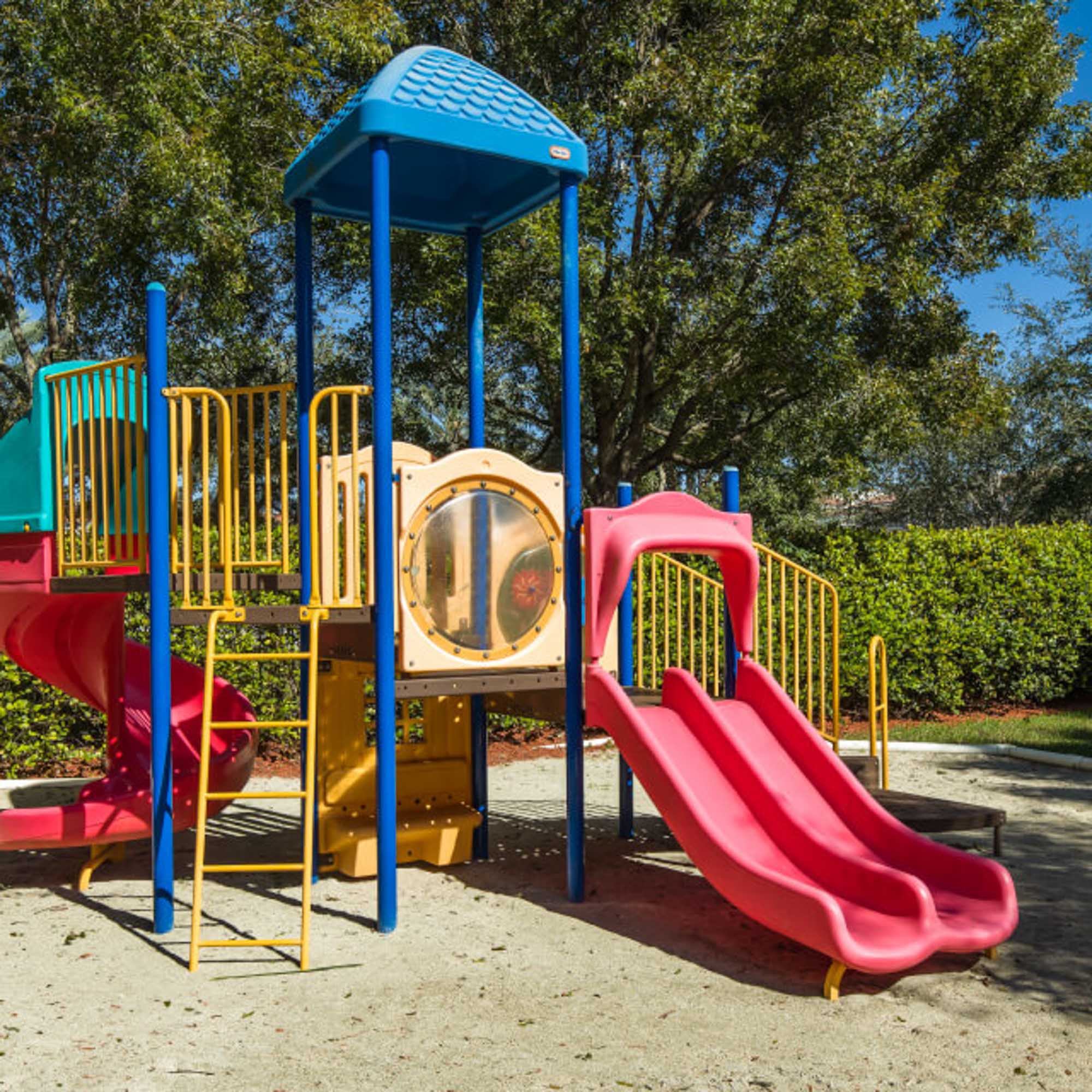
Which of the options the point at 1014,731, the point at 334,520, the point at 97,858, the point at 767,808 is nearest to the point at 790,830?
the point at 767,808

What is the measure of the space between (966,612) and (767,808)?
8.85 m

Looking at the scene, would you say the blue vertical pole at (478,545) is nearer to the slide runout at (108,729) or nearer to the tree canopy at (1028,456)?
the slide runout at (108,729)

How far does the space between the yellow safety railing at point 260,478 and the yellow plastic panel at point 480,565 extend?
715 millimetres

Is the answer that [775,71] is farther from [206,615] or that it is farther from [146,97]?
[206,615]

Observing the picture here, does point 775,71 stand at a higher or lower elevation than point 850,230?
higher

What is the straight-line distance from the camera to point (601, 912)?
5.86 metres

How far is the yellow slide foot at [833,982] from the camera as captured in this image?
4605 mm

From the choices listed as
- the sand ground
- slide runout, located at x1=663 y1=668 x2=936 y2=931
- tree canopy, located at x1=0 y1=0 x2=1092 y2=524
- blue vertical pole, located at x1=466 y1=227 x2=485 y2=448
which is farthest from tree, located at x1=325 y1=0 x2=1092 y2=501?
the sand ground

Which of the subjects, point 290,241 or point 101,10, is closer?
point 101,10

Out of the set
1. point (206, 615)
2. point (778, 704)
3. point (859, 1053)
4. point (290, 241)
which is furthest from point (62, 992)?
point (290, 241)

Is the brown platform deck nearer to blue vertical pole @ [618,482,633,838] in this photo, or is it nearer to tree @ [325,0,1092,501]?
blue vertical pole @ [618,482,633,838]

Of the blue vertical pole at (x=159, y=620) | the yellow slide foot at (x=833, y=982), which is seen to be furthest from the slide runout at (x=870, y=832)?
the blue vertical pole at (x=159, y=620)

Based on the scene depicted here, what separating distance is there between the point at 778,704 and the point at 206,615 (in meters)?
3.11

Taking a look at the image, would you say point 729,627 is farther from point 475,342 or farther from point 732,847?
point 475,342
